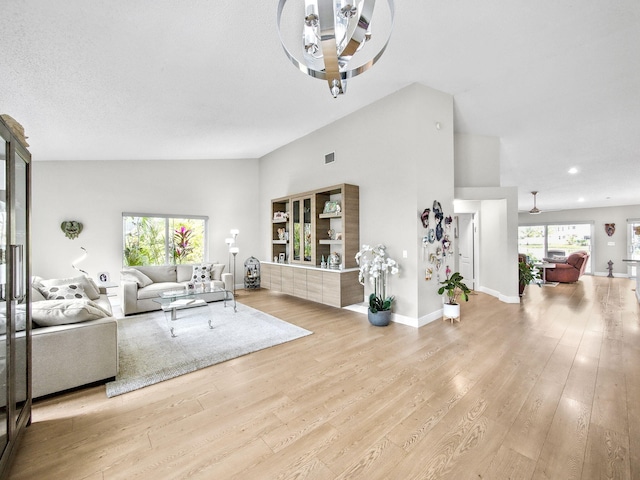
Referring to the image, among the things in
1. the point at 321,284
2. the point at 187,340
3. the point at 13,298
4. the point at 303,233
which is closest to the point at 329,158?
the point at 303,233

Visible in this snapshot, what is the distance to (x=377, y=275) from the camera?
4.14 metres

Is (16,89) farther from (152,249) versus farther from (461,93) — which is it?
(461,93)

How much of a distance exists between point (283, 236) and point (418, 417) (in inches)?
187

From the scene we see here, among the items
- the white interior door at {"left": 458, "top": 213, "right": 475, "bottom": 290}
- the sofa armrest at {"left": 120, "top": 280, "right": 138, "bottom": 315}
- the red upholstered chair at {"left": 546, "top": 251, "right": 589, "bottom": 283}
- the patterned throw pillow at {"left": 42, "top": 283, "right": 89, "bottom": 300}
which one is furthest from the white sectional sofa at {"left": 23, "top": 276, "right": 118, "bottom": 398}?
the red upholstered chair at {"left": 546, "top": 251, "right": 589, "bottom": 283}

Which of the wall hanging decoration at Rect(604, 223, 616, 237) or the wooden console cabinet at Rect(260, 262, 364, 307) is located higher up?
the wall hanging decoration at Rect(604, 223, 616, 237)

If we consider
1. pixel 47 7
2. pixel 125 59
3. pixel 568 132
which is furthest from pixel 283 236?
pixel 568 132

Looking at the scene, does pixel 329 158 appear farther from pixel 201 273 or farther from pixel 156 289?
pixel 156 289

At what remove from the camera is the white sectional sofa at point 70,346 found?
7.38 feet

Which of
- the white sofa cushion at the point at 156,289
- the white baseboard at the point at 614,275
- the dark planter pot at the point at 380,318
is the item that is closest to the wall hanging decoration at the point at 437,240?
the dark planter pot at the point at 380,318

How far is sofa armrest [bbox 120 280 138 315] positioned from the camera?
4.66 meters

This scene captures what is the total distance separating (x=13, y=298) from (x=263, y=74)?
117 inches

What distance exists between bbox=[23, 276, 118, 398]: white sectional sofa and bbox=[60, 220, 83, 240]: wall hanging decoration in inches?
145

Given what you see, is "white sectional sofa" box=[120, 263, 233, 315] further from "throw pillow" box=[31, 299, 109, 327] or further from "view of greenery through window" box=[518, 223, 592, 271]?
"view of greenery through window" box=[518, 223, 592, 271]

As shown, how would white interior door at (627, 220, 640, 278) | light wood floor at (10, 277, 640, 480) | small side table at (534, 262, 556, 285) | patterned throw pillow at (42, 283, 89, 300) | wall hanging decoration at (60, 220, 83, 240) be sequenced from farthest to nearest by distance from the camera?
white interior door at (627, 220, 640, 278) < small side table at (534, 262, 556, 285) < wall hanging decoration at (60, 220, 83, 240) < patterned throw pillow at (42, 283, 89, 300) < light wood floor at (10, 277, 640, 480)
